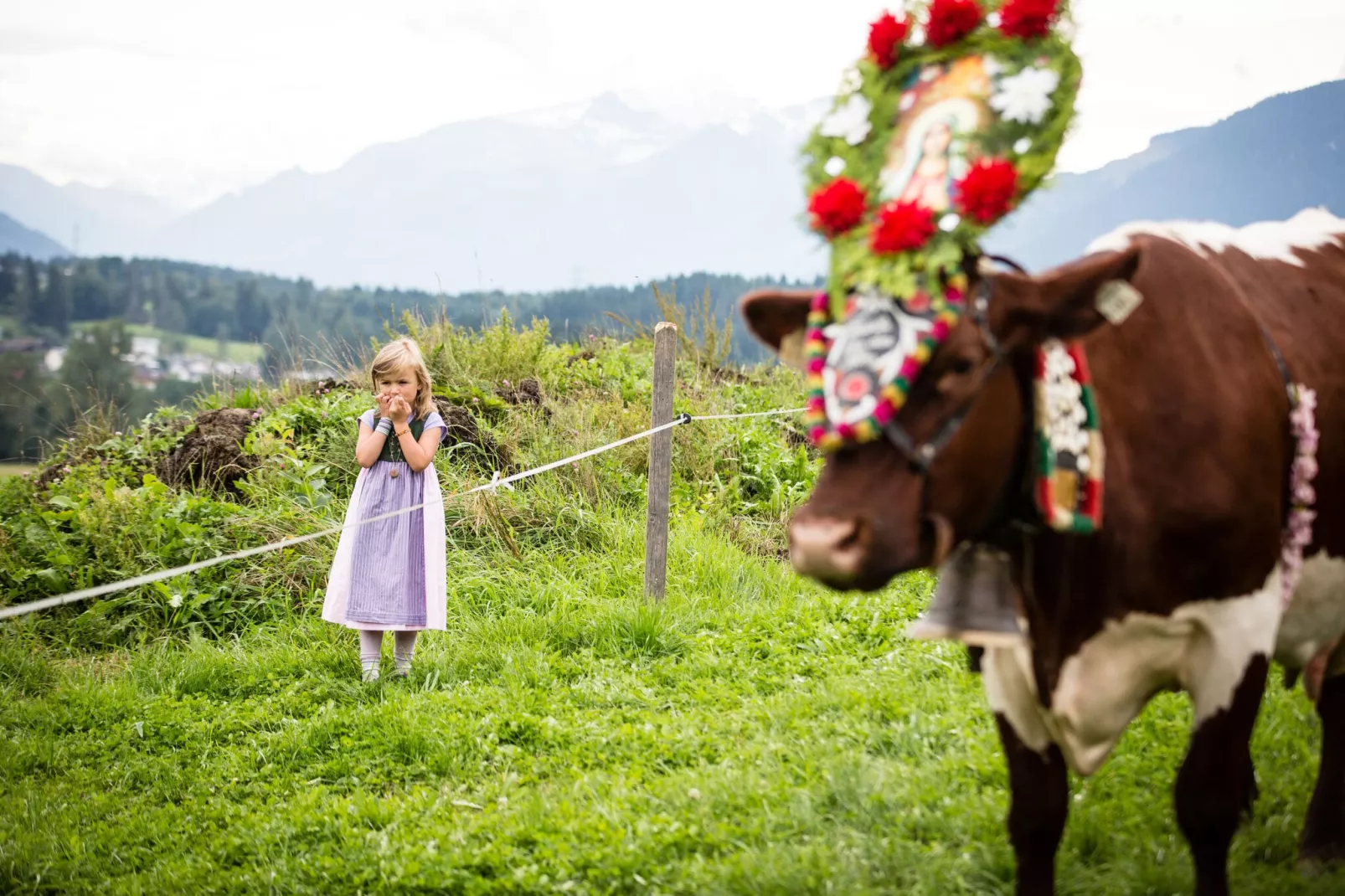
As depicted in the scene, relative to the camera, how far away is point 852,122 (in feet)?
7.98

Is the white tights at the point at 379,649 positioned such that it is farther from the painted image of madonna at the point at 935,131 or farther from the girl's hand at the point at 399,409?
the painted image of madonna at the point at 935,131

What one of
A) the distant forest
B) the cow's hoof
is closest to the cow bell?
the cow's hoof

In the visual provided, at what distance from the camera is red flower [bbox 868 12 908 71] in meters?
2.43

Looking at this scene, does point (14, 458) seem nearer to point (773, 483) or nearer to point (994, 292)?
point (773, 483)

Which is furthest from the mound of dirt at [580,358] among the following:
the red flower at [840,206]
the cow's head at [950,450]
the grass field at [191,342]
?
the grass field at [191,342]

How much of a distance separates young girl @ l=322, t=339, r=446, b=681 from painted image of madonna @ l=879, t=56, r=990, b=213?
338cm

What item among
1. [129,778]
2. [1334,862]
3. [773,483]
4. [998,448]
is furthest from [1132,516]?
[773,483]

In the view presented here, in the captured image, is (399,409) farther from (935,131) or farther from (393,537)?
(935,131)

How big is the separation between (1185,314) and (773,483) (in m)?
5.30

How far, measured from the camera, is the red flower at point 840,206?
7.28ft

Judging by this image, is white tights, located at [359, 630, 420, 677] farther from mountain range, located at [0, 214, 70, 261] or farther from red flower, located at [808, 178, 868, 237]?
mountain range, located at [0, 214, 70, 261]

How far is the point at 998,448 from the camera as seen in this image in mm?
2158

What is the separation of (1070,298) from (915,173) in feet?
1.39

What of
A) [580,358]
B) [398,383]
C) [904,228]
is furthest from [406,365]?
[580,358]
